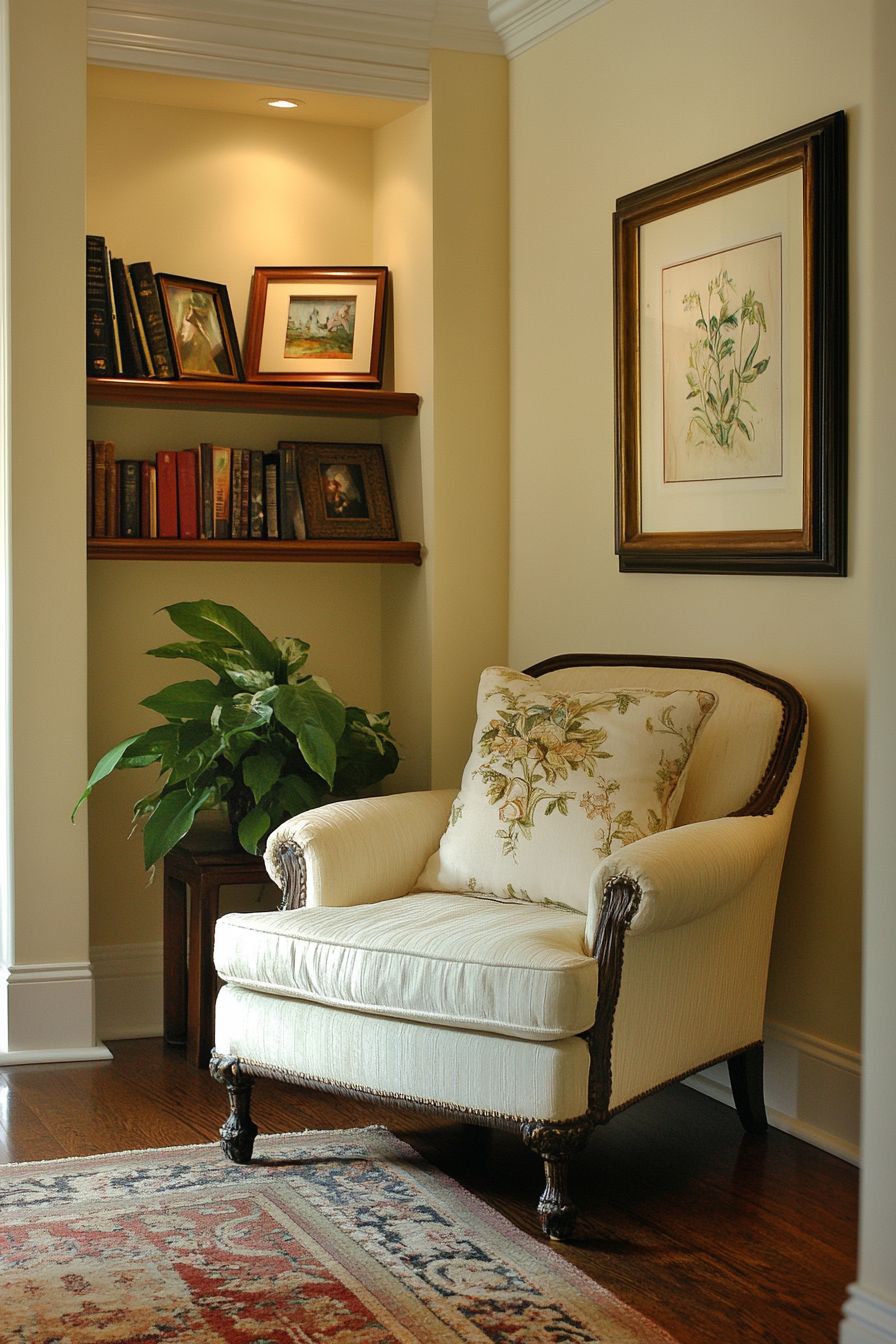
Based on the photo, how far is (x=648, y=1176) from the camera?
280 centimetres

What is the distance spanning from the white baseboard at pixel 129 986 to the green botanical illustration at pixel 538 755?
51.3 inches

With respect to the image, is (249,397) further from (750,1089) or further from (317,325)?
(750,1089)

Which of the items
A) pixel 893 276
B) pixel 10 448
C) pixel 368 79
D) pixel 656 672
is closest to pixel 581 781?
pixel 656 672

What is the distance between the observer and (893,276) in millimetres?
1895

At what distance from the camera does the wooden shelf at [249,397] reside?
12.2ft

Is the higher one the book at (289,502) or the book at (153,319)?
the book at (153,319)

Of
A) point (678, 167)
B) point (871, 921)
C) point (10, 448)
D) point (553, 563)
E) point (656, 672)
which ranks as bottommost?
point (871, 921)

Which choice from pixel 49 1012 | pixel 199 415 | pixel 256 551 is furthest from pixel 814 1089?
pixel 199 415

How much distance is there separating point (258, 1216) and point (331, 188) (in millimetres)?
2748

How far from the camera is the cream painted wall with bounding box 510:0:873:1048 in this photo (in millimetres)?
2898

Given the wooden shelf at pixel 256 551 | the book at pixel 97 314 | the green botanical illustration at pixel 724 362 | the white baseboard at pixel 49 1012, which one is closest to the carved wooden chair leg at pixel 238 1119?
the white baseboard at pixel 49 1012

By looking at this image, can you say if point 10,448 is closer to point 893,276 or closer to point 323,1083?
point 323,1083

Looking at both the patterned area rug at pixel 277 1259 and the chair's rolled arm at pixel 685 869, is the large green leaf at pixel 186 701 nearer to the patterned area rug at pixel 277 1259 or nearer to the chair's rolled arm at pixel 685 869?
the patterned area rug at pixel 277 1259

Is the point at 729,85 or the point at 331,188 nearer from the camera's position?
the point at 729,85
